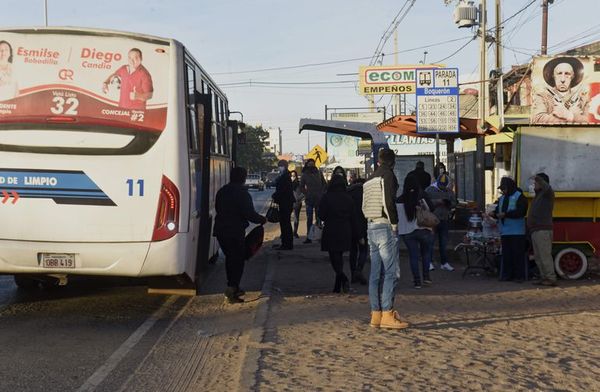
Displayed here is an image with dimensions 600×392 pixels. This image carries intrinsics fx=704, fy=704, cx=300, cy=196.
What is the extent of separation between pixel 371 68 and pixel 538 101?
31.8m

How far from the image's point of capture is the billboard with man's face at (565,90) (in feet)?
36.8

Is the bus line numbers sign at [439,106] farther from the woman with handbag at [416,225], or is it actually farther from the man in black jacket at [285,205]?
the woman with handbag at [416,225]

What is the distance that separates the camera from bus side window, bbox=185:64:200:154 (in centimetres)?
823

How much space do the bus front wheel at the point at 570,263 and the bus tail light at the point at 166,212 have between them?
658 centimetres

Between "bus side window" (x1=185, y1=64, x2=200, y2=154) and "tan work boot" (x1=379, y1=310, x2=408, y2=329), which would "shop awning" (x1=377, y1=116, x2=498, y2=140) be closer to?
"bus side window" (x1=185, y1=64, x2=200, y2=154)

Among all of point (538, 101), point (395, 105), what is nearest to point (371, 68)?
point (395, 105)

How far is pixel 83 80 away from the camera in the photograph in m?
7.59

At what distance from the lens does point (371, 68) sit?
4244 cm

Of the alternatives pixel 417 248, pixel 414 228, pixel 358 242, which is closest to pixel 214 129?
pixel 358 242

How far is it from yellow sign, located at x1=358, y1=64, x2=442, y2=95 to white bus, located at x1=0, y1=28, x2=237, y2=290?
34756 mm

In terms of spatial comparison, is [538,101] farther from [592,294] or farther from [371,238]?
[371,238]

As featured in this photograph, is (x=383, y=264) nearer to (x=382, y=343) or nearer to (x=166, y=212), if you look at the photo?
(x=382, y=343)

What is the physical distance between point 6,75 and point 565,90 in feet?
27.2

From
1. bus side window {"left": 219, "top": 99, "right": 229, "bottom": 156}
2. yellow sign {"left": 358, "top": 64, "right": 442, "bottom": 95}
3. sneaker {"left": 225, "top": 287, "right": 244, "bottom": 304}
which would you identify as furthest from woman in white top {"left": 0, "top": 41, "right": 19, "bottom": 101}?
yellow sign {"left": 358, "top": 64, "right": 442, "bottom": 95}
